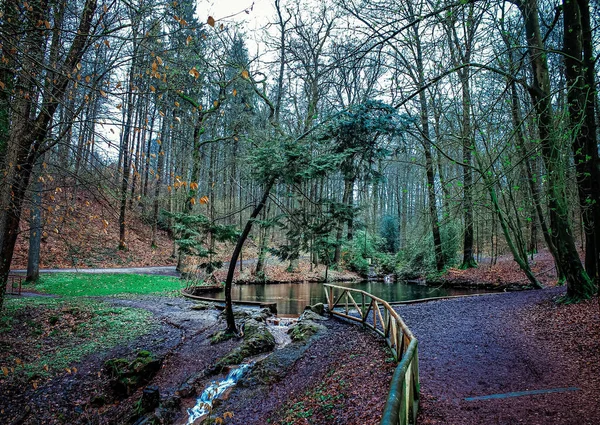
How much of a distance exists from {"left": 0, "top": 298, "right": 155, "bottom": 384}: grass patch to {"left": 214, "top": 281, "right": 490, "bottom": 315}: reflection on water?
598 centimetres

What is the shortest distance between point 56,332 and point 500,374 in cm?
1031

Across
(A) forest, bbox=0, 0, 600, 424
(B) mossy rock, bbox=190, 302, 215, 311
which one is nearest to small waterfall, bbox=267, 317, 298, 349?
(A) forest, bbox=0, 0, 600, 424

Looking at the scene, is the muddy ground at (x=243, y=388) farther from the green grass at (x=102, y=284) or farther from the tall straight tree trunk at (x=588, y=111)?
the green grass at (x=102, y=284)

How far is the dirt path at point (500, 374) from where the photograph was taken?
4.12 m

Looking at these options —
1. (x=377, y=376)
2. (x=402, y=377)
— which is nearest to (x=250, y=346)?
(x=377, y=376)

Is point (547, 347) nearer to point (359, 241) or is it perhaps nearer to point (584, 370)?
point (584, 370)

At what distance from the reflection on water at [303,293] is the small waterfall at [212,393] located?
634 cm

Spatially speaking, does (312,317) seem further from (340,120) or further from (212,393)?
(340,120)

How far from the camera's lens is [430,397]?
4.75 metres

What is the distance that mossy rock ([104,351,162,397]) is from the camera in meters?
7.27

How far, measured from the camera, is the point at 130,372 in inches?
297

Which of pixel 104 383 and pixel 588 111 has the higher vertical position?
pixel 588 111

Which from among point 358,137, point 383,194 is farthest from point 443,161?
point 383,194

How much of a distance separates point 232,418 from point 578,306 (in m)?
8.31
